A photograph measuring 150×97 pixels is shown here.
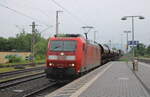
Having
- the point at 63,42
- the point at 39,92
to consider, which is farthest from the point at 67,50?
the point at 39,92

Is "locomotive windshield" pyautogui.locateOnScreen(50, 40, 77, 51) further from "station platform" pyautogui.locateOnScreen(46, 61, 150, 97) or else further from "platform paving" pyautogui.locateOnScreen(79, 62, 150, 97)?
"platform paving" pyautogui.locateOnScreen(79, 62, 150, 97)

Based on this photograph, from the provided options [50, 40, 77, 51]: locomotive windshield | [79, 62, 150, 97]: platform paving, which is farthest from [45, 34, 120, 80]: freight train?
[79, 62, 150, 97]: platform paving

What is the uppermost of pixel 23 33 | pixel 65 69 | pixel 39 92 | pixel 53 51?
pixel 23 33

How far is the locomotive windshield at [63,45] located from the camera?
17859 mm

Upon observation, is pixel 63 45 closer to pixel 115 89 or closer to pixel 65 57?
pixel 65 57

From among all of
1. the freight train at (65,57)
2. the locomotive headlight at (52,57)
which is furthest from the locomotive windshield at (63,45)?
the locomotive headlight at (52,57)

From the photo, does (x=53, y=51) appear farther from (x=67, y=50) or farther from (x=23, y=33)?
(x=23, y=33)

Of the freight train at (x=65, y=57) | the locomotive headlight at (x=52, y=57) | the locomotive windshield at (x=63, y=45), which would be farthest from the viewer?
the locomotive windshield at (x=63, y=45)

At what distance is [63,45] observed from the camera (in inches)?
709

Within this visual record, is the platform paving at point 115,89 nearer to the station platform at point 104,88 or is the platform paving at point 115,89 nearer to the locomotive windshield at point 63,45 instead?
the station platform at point 104,88

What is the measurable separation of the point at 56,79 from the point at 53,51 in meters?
1.79

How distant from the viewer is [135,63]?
29969mm

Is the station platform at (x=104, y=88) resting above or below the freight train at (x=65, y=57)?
below

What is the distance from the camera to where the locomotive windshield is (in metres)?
17.9
